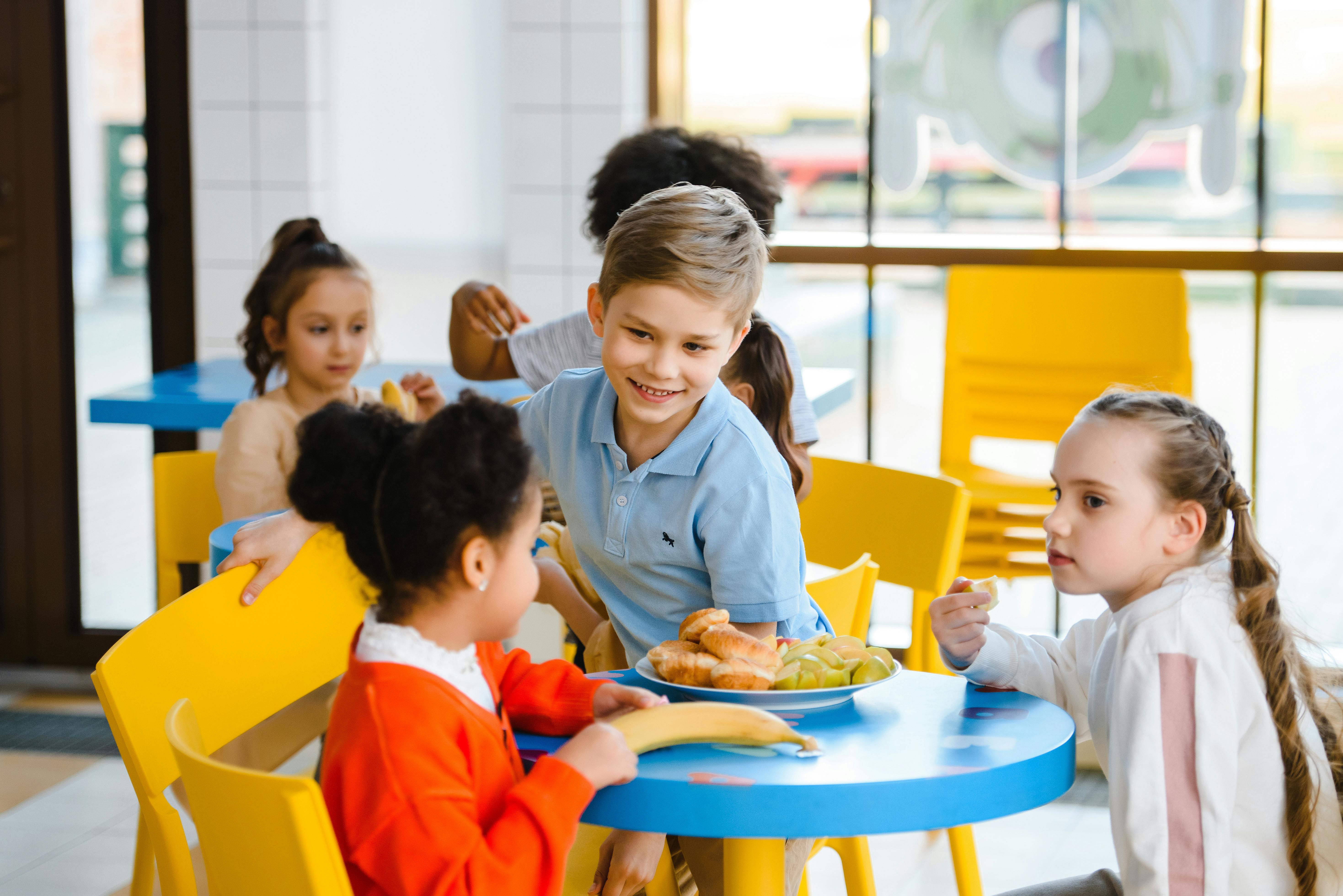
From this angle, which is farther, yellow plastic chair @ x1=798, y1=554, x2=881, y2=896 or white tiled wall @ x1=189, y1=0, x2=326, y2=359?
white tiled wall @ x1=189, y1=0, x2=326, y2=359

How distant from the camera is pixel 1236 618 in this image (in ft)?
4.55

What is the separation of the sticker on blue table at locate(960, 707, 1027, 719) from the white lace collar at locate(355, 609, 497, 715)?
18.5 inches

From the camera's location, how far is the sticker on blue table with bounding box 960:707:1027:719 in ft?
4.49

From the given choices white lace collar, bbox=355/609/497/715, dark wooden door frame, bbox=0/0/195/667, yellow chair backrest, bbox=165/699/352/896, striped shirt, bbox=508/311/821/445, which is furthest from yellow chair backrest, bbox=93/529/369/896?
dark wooden door frame, bbox=0/0/195/667

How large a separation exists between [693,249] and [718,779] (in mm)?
621

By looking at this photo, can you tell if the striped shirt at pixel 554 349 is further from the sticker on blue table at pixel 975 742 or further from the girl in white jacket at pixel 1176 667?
the sticker on blue table at pixel 975 742

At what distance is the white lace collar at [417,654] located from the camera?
1.22 meters

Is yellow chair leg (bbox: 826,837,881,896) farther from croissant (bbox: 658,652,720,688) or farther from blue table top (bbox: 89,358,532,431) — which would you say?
blue table top (bbox: 89,358,532,431)

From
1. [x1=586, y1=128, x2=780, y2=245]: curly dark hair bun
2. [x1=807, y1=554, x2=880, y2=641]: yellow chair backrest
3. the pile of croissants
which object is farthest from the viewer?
[x1=586, y1=128, x2=780, y2=245]: curly dark hair bun

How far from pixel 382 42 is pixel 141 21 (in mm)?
615

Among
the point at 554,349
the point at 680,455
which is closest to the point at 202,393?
the point at 554,349

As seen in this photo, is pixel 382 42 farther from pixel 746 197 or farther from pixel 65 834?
pixel 65 834

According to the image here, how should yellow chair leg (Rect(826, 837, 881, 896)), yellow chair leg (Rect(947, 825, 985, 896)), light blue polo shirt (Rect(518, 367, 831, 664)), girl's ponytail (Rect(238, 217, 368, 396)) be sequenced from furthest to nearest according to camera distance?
girl's ponytail (Rect(238, 217, 368, 396))
yellow chair leg (Rect(947, 825, 985, 896))
yellow chair leg (Rect(826, 837, 881, 896))
light blue polo shirt (Rect(518, 367, 831, 664))

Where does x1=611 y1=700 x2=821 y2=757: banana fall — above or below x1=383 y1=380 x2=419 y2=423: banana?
below
